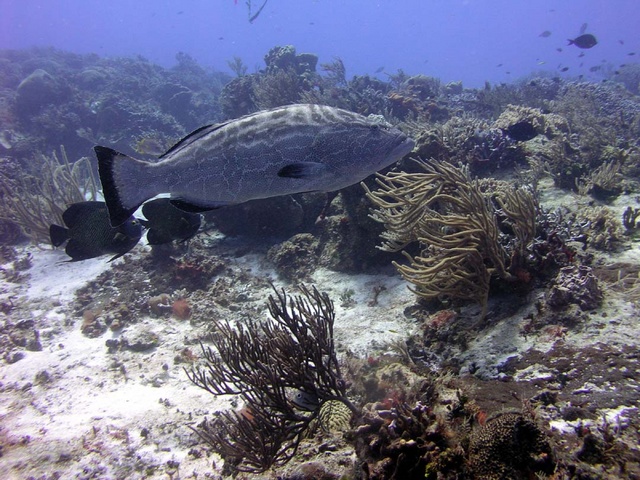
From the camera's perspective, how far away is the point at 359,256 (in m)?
6.33

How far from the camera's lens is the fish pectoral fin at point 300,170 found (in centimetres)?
302

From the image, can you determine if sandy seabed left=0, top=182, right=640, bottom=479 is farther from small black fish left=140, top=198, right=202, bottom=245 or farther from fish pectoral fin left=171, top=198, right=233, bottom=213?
fish pectoral fin left=171, top=198, right=233, bottom=213

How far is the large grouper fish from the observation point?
3.04m

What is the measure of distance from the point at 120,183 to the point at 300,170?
1.59 meters

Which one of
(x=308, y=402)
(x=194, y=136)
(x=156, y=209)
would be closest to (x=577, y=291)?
(x=308, y=402)

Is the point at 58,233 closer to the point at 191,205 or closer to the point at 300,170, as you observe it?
the point at 191,205

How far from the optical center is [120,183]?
2998 mm

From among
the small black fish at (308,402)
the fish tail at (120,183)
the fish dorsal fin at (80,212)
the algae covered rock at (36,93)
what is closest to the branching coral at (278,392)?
the small black fish at (308,402)

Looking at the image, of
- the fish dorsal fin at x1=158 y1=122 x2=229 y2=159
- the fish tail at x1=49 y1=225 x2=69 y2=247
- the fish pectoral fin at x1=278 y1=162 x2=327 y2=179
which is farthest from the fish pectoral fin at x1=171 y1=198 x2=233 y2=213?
the fish tail at x1=49 y1=225 x2=69 y2=247

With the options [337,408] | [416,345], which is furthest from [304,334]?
[416,345]

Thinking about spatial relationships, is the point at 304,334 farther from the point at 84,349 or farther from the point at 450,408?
the point at 84,349

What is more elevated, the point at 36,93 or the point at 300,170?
the point at 36,93

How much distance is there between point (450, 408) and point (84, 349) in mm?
6099

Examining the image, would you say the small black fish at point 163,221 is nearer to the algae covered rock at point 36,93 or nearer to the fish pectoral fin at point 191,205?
the fish pectoral fin at point 191,205
